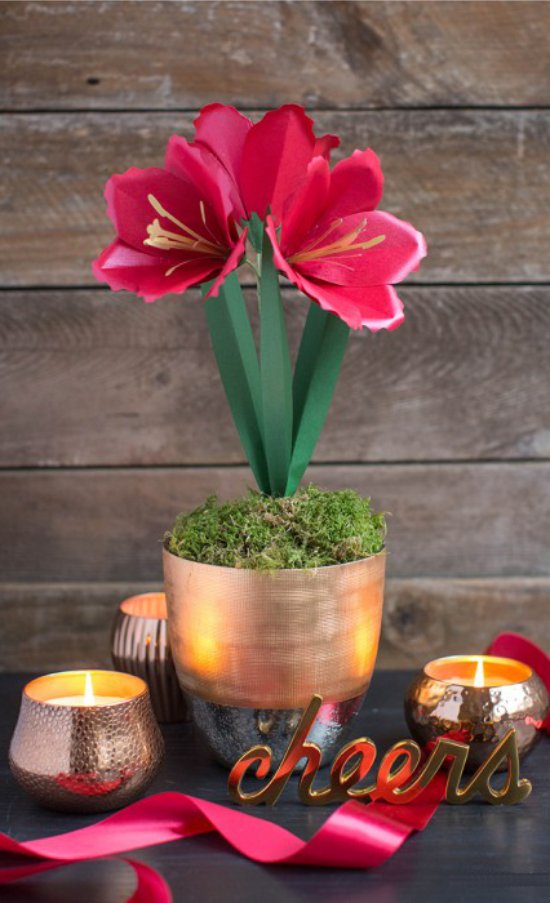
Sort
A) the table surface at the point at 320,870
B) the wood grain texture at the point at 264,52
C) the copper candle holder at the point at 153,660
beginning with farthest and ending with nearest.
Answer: the wood grain texture at the point at 264,52 → the copper candle holder at the point at 153,660 → the table surface at the point at 320,870

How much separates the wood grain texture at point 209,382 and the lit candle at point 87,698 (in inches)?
14.9

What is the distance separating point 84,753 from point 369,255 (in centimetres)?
36

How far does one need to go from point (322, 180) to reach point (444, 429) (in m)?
0.47

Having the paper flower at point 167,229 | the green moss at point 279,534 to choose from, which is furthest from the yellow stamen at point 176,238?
the green moss at point 279,534

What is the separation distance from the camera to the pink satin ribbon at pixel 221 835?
1.86ft

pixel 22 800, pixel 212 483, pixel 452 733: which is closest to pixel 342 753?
pixel 452 733

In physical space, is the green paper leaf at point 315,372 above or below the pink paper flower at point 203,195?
below

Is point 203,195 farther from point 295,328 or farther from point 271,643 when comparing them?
point 295,328

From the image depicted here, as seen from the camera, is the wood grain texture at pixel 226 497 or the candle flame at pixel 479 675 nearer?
the candle flame at pixel 479 675

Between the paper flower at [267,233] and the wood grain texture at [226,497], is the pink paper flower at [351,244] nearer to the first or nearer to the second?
the paper flower at [267,233]

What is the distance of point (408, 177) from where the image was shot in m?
1.01

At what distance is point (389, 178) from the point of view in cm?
101

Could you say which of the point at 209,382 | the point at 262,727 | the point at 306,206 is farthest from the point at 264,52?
the point at 262,727

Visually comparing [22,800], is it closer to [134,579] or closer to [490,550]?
[134,579]
